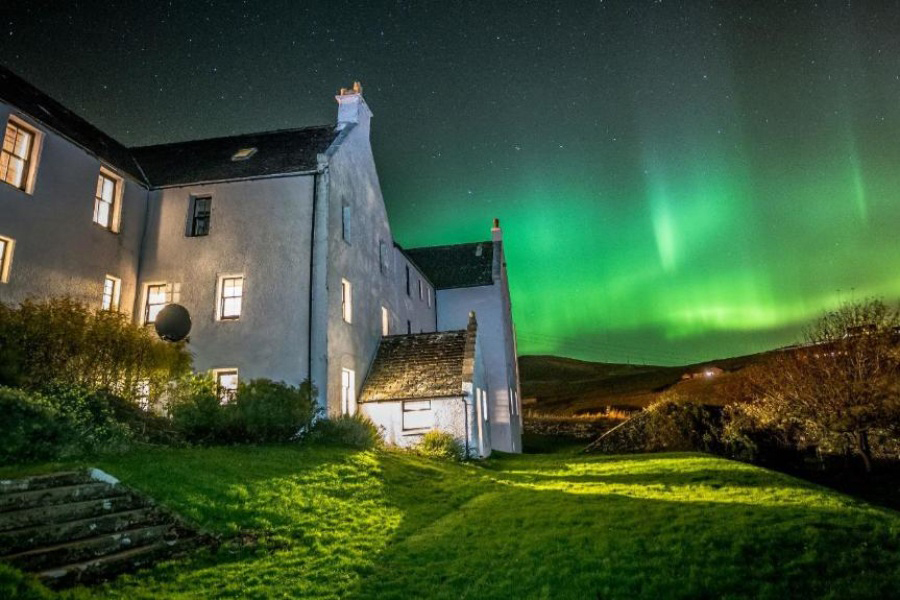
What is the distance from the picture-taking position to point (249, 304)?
22.2 meters

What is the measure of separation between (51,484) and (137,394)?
846 centimetres

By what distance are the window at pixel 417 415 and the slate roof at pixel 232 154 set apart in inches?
438

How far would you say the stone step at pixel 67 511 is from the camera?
25.7 feet

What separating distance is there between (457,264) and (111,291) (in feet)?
81.4

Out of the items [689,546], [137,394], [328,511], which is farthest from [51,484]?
[689,546]

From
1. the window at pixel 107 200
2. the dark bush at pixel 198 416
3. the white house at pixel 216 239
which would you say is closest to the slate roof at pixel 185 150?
the white house at pixel 216 239

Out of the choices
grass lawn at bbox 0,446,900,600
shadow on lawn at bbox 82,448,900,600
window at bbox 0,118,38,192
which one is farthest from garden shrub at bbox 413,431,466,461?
window at bbox 0,118,38,192

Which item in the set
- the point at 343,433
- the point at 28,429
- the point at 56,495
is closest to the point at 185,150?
the point at 343,433

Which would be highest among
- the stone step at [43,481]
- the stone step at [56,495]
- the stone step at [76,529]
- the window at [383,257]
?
the window at [383,257]

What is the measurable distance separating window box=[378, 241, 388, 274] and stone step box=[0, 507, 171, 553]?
20954mm

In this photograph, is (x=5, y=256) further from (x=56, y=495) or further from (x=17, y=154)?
(x=56, y=495)

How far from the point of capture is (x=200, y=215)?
2364cm

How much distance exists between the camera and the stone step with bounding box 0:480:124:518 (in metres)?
8.34

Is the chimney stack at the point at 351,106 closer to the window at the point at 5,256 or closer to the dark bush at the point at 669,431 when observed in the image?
the window at the point at 5,256
